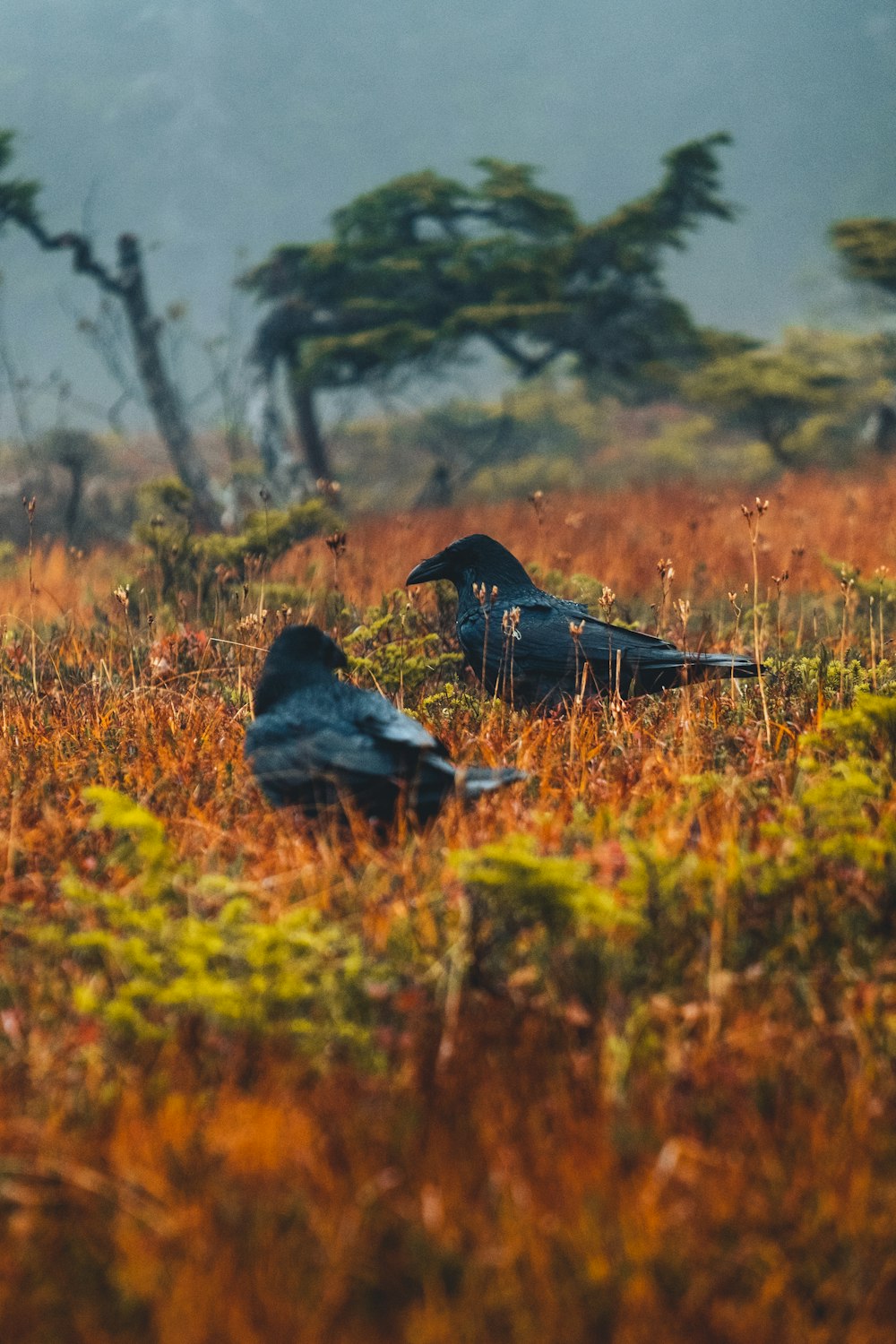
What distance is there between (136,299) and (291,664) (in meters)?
16.3

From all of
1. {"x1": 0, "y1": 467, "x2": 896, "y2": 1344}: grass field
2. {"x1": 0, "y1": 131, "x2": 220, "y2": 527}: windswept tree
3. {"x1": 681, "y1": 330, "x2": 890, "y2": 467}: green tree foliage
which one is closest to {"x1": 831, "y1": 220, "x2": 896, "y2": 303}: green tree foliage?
{"x1": 681, "y1": 330, "x2": 890, "y2": 467}: green tree foliage

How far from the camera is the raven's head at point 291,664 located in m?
3.54

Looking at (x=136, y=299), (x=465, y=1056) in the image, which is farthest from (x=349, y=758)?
(x=136, y=299)

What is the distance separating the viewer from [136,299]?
17594 millimetres

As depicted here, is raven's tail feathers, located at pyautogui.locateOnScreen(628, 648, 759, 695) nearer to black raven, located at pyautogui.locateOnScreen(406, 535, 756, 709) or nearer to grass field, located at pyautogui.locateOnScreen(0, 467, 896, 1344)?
black raven, located at pyautogui.locateOnScreen(406, 535, 756, 709)

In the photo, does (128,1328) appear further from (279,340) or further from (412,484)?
(412,484)

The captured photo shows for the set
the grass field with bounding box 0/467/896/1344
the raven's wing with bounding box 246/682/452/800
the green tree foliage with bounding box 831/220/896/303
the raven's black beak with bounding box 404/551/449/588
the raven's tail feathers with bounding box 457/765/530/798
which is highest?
the green tree foliage with bounding box 831/220/896/303

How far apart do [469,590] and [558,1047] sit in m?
2.83

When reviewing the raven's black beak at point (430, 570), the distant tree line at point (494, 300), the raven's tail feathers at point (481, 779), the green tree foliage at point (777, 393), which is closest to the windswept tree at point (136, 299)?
the distant tree line at point (494, 300)

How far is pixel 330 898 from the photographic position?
279 cm

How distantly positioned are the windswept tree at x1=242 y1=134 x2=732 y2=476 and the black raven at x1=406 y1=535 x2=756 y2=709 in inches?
616

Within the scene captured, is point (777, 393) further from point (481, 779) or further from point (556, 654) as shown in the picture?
point (481, 779)

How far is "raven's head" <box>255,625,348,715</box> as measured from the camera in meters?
3.54

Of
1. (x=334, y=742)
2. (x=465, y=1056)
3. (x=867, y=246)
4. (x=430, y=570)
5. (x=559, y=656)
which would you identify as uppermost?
(x=867, y=246)
